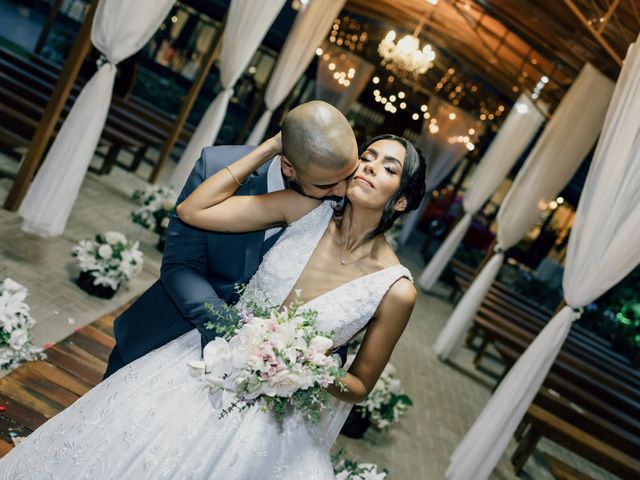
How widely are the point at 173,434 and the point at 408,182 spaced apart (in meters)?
1.20

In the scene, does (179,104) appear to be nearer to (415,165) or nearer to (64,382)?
(64,382)

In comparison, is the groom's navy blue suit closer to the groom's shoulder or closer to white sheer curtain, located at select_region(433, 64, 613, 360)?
the groom's shoulder

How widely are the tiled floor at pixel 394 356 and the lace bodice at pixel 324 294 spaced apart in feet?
7.66

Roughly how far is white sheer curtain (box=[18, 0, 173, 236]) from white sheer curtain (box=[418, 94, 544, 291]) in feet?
23.3

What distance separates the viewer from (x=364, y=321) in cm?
223

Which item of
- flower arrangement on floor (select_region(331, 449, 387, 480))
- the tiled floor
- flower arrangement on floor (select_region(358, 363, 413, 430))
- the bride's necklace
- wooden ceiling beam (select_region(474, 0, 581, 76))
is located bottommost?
the tiled floor

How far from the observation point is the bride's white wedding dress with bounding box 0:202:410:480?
179cm

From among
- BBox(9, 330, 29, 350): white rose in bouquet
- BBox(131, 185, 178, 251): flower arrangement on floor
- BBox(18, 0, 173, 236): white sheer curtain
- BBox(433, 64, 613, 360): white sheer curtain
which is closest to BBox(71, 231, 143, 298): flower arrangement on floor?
BBox(18, 0, 173, 236): white sheer curtain

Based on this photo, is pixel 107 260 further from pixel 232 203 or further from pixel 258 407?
pixel 258 407

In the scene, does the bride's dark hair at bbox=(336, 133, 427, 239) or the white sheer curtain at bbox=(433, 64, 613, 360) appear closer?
the bride's dark hair at bbox=(336, 133, 427, 239)

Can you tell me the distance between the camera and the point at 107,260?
187 inches

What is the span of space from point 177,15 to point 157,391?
19022 millimetres

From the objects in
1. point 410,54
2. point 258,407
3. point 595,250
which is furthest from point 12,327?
point 410,54

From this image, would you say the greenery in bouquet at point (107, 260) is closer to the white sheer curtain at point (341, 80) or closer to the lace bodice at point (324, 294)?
the lace bodice at point (324, 294)
